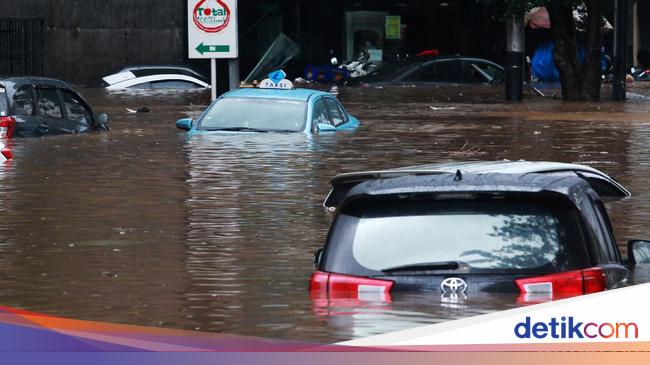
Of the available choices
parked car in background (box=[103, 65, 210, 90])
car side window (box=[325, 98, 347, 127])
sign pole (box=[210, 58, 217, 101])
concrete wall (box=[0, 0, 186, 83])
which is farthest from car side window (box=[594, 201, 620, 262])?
concrete wall (box=[0, 0, 186, 83])

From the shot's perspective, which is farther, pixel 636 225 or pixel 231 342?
pixel 636 225

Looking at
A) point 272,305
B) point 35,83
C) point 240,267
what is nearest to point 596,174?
point 272,305

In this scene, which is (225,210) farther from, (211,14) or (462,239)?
(211,14)

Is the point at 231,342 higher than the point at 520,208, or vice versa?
the point at 520,208

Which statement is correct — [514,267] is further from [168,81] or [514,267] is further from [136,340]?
[168,81]

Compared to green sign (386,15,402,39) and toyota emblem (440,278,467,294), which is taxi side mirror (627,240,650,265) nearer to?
toyota emblem (440,278,467,294)

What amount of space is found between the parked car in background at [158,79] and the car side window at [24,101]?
60.8ft

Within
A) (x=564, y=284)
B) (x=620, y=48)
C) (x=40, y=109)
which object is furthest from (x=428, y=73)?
(x=564, y=284)

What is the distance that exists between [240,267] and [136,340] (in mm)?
5287

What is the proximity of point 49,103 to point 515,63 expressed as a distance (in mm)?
14992

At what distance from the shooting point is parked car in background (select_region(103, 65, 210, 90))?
137ft

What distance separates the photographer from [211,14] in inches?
1166

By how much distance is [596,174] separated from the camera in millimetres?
9734

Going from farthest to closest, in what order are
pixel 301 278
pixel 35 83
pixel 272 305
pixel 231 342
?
pixel 35 83 < pixel 301 278 < pixel 272 305 < pixel 231 342
